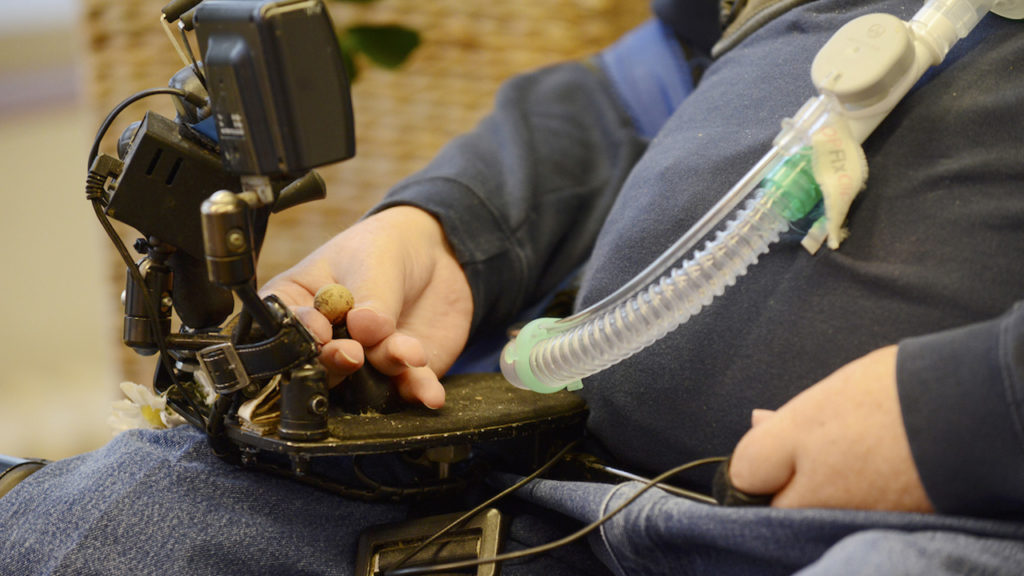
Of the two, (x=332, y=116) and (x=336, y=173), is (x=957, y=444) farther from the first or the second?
(x=336, y=173)

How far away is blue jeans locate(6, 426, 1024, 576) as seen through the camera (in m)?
0.40

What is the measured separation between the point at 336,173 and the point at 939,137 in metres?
1.03

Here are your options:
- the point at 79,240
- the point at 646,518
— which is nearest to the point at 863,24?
the point at 646,518

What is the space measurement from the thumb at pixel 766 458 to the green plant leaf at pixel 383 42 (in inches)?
38.6

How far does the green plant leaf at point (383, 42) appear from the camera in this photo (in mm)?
1251

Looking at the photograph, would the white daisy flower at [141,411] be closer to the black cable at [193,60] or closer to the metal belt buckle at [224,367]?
the metal belt buckle at [224,367]

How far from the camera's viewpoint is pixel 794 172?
0.50 m

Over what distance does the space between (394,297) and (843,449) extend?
0.33 m

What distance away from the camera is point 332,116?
0.43m

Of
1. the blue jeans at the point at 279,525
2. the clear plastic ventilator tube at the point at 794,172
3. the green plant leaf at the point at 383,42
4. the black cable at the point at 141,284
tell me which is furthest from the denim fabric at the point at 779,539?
the green plant leaf at the point at 383,42

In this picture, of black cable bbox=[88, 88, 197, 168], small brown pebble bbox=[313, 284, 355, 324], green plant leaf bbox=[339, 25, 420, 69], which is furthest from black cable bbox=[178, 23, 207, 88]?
green plant leaf bbox=[339, 25, 420, 69]

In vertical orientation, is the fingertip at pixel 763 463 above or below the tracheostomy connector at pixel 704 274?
below

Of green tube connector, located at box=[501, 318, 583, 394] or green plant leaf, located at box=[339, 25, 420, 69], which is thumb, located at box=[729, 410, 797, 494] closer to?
green tube connector, located at box=[501, 318, 583, 394]

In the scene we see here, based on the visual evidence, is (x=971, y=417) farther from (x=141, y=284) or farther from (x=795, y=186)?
(x=141, y=284)
